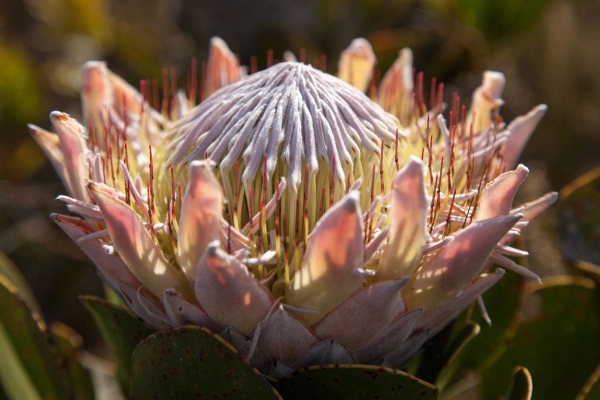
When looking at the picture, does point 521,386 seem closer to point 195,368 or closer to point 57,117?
point 195,368

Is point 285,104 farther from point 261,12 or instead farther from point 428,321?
point 261,12

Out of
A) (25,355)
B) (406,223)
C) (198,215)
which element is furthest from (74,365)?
(406,223)

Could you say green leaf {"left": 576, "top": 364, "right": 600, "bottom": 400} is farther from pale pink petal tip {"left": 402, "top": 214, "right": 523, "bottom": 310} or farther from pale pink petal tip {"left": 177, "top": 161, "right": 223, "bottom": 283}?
pale pink petal tip {"left": 177, "top": 161, "right": 223, "bottom": 283}

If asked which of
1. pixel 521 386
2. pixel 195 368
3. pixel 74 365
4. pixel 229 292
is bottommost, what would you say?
pixel 74 365

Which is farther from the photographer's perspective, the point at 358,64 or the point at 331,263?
the point at 358,64

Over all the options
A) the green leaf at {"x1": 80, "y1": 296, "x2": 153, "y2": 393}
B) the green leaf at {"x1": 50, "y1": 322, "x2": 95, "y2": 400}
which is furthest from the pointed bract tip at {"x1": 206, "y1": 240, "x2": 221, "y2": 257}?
the green leaf at {"x1": 50, "y1": 322, "x2": 95, "y2": 400}

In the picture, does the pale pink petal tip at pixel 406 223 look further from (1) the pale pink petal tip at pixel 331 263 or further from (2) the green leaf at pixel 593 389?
(2) the green leaf at pixel 593 389

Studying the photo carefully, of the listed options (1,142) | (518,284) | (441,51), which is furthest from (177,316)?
(1,142)

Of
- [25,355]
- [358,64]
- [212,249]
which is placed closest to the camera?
[212,249]

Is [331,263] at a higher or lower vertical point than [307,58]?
lower

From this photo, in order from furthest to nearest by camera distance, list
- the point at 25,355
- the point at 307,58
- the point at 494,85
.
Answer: the point at 307,58
the point at 494,85
the point at 25,355
